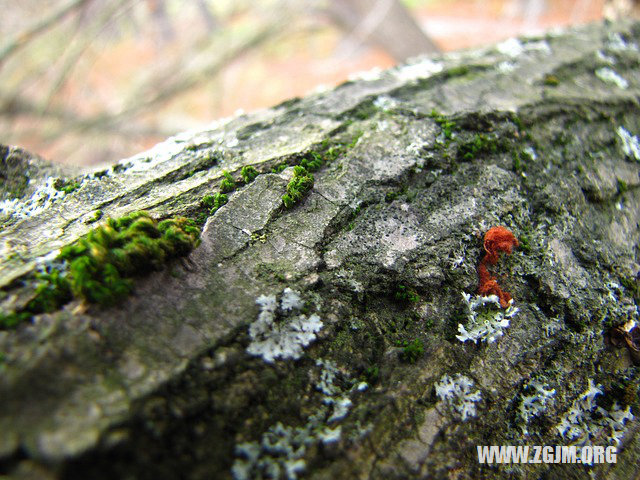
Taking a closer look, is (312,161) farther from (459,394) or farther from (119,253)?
(459,394)

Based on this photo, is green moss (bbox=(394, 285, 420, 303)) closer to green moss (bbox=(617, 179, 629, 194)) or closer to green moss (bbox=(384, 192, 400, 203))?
green moss (bbox=(384, 192, 400, 203))

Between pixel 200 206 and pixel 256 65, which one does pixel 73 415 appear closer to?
pixel 200 206

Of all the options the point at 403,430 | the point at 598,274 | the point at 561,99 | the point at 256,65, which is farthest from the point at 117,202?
the point at 256,65

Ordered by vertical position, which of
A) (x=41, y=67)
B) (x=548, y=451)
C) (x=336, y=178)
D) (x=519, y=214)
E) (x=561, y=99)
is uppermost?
(x=41, y=67)

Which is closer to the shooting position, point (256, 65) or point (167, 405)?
point (167, 405)

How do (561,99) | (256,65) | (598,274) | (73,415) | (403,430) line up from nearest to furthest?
(73,415)
(403,430)
(598,274)
(561,99)
(256,65)

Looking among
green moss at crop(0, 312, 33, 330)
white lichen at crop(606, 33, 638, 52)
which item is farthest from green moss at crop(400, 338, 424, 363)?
white lichen at crop(606, 33, 638, 52)

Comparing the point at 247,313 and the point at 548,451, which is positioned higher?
the point at 247,313

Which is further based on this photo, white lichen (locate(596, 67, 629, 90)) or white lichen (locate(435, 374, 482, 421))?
white lichen (locate(596, 67, 629, 90))

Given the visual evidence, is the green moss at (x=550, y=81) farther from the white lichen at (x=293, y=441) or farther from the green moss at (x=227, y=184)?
the white lichen at (x=293, y=441)
